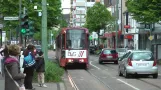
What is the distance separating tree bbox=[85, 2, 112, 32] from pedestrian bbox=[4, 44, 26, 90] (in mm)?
72715

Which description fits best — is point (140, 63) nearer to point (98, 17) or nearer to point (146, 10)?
point (146, 10)

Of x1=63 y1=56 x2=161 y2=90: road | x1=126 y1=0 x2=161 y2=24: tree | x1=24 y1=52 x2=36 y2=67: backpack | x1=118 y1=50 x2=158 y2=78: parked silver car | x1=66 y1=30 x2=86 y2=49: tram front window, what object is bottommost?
x1=63 y1=56 x2=161 y2=90: road

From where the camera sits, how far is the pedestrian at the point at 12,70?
8516 millimetres

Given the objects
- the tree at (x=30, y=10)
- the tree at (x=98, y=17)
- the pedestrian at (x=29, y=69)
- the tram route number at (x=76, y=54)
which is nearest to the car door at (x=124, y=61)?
the tram route number at (x=76, y=54)

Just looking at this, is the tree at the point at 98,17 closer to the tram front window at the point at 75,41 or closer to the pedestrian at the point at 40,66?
the tram front window at the point at 75,41

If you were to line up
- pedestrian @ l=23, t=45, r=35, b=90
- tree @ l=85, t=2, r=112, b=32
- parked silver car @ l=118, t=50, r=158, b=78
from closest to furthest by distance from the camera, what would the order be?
pedestrian @ l=23, t=45, r=35, b=90 < parked silver car @ l=118, t=50, r=158, b=78 < tree @ l=85, t=2, r=112, b=32

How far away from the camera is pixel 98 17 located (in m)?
82.8

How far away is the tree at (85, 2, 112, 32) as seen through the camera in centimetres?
8188

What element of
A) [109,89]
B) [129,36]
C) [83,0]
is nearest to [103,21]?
[129,36]

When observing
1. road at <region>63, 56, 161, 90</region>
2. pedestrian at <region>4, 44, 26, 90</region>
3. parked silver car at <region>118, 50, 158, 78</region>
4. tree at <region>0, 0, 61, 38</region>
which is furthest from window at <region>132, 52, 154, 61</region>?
tree at <region>0, 0, 61, 38</region>

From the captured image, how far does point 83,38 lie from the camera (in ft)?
113

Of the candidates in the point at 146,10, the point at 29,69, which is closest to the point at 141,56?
the point at 29,69

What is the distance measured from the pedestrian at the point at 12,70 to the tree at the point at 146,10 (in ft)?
113

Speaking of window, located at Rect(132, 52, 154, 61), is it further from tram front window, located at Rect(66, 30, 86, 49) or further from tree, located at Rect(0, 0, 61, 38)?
tree, located at Rect(0, 0, 61, 38)
